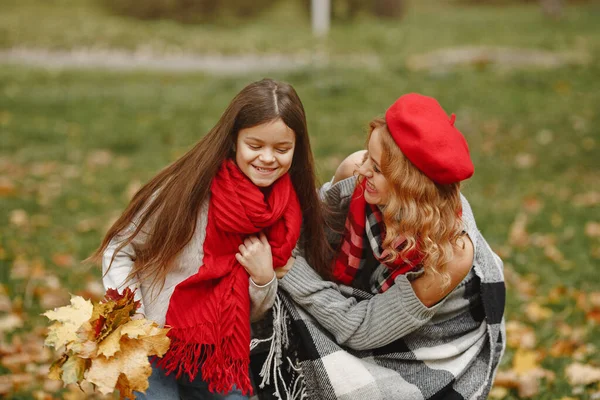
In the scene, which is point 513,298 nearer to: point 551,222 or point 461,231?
point 551,222

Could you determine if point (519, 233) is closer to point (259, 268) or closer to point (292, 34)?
point (259, 268)

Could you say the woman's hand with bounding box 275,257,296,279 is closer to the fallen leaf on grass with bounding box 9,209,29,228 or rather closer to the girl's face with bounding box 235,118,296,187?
the girl's face with bounding box 235,118,296,187

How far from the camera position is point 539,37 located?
1248 cm

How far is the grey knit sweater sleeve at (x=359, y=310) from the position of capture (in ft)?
6.39

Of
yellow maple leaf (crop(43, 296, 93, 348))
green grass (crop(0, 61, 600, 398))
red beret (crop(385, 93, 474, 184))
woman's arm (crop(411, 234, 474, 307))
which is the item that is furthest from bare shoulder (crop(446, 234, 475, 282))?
green grass (crop(0, 61, 600, 398))

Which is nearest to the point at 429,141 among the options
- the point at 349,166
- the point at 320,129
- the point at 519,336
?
the point at 349,166

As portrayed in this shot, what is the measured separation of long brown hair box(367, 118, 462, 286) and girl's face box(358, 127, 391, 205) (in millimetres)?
17

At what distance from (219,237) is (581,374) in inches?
72.8

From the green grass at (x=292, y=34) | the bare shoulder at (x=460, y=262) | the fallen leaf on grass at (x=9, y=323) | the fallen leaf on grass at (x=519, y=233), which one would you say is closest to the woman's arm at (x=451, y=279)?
the bare shoulder at (x=460, y=262)

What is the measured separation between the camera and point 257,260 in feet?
6.46

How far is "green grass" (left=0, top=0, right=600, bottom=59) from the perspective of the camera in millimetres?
11789

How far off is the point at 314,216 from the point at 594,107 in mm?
6255

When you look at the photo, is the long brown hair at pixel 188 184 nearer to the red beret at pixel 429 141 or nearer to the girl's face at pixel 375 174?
the girl's face at pixel 375 174

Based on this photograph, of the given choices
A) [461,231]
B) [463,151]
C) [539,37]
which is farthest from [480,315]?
[539,37]
